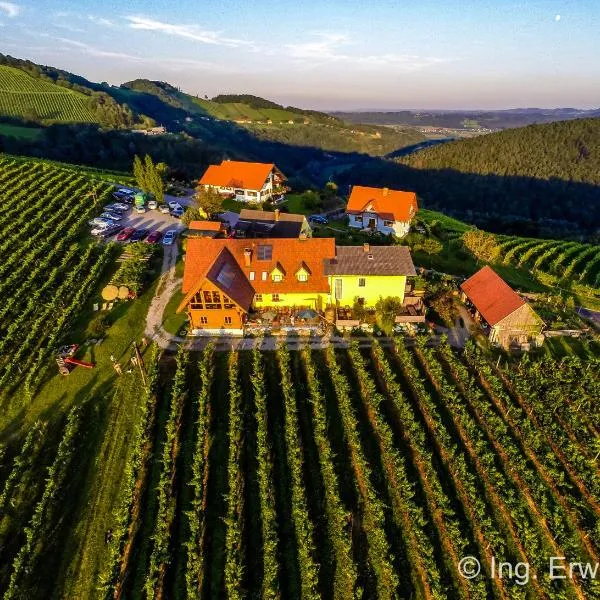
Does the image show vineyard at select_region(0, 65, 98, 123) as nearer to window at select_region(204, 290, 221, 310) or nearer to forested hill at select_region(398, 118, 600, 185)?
window at select_region(204, 290, 221, 310)

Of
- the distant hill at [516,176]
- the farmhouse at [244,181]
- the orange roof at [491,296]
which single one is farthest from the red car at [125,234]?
the distant hill at [516,176]

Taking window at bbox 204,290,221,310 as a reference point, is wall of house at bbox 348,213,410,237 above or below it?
above

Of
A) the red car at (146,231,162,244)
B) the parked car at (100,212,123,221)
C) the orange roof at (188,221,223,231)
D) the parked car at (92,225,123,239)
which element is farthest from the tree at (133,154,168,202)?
the orange roof at (188,221,223,231)

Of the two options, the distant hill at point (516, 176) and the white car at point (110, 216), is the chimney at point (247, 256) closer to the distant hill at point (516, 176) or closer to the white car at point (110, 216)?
the white car at point (110, 216)

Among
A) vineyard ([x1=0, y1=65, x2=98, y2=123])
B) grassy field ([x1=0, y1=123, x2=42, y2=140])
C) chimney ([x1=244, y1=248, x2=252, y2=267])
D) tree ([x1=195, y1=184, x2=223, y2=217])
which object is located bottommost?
chimney ([x1=244, y1=248, x2=252, y2=267])

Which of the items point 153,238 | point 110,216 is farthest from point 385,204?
point 110,216
